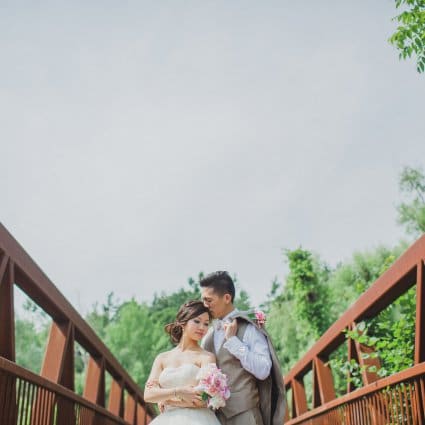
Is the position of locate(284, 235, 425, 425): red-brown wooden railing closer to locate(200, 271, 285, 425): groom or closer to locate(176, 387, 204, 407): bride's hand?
locate(200, 271, 285, 425): groom

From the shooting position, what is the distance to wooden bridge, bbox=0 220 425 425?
3.19 meters

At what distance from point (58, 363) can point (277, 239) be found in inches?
636

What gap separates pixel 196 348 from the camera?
3.98 m

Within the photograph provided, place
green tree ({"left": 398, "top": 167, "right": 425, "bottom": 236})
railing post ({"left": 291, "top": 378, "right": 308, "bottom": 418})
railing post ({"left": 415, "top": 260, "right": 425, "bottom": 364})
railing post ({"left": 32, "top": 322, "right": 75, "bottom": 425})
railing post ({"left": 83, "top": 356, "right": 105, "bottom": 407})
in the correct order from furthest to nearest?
1. green tree ({"left": 398, "top": 167, "right": 425, "bottom": 236})
2. railing post ({"left": 291, "top": 378, "right": 308, "bottom": 418})
3. railing post ({"left": 83, "top": 356, "right": 105, "bottom": 407})
4. railing post ({"left": 32, "top": 322, "right": 75, "bottom": 425})
5. railing post ({"left": 415, "top": 260, "right": 425, "bottom": 364})

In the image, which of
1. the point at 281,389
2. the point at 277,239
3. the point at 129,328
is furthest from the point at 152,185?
the point at 129,328

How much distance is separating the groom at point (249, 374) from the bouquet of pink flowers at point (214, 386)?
14cm

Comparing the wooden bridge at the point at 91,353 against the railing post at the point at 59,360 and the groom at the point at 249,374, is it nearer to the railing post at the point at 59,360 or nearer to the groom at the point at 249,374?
the railing post at the point at 59,360

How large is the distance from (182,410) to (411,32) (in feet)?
8.73

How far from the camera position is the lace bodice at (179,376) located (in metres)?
3.82

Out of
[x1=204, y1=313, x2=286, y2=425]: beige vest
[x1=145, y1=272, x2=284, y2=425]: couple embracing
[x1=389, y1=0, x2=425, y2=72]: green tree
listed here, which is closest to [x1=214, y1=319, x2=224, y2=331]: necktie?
[x1=145, y1=272, x2=284, y2=425]: couple embracing

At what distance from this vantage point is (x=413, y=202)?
905 inches

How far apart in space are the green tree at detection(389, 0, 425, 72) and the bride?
2009 millimetres

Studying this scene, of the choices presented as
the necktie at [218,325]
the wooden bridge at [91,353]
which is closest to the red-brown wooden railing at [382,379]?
the wooden bridge at [91,353]

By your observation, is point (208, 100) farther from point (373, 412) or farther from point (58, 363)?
point (373, 412)
